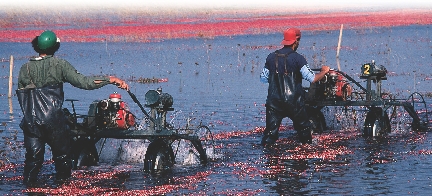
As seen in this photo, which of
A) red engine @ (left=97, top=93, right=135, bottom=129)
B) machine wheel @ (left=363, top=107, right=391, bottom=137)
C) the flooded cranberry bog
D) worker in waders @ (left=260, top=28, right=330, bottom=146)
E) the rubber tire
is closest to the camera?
the flooded cranberry bog

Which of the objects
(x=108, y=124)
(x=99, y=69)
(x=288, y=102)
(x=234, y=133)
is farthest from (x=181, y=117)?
(x=99, y=69)

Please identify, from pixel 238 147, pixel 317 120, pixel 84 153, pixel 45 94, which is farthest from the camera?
pixel 317 120

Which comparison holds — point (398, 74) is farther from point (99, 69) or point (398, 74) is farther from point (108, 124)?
point (108, 124)

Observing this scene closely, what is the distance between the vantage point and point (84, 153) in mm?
15039

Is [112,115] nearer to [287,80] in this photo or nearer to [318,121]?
[287,80]

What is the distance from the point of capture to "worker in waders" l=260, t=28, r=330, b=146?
16.2 metres

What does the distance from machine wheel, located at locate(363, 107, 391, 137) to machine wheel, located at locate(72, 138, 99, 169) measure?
470 cm

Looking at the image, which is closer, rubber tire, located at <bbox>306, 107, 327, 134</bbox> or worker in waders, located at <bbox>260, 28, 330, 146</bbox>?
worker in waders, located at <bbox>260, 28, 330, 146</bbox>

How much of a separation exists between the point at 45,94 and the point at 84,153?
210cm

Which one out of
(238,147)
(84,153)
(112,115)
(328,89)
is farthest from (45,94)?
(328,89)

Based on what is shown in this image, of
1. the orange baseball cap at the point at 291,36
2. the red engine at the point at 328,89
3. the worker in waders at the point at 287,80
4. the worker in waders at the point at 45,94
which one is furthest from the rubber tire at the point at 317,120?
the worker in waders at the point at 45,94

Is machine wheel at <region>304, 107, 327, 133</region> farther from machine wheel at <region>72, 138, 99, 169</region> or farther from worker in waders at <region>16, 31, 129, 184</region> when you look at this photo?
worker in waders at <region>16, 31, 129, 184</region>

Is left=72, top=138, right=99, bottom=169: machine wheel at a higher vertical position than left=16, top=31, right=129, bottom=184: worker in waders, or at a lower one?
lower

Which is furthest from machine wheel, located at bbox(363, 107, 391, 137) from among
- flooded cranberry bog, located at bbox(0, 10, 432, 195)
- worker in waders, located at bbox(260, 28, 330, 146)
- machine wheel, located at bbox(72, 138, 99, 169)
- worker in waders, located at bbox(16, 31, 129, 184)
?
worker in waders, located at bbox(16, 31, 129, 184)
